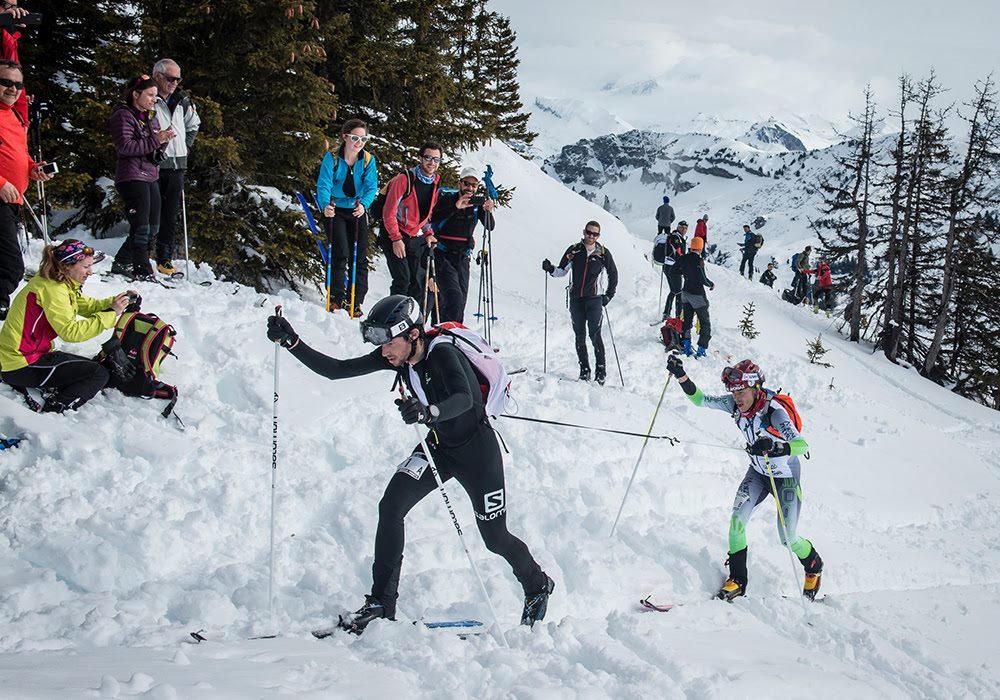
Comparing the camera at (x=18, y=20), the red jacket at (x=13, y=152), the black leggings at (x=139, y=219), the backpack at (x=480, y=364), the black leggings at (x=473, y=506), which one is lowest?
the black leggings at (x=473, y=506)

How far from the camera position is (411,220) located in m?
9.98

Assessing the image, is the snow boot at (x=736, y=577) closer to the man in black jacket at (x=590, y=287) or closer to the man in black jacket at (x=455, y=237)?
the man in black jacket at (x=590, y=287)

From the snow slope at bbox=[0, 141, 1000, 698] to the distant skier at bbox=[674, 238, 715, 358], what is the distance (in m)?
3.58

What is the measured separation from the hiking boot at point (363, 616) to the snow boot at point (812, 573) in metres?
4.32

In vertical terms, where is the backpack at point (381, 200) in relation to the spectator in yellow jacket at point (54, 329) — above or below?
above

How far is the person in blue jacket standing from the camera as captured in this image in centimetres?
937

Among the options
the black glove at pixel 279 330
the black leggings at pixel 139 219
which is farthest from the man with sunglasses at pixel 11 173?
the black glove at pixel 279 330

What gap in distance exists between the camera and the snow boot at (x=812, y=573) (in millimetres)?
7008

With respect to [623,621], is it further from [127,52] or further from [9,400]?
[127,52]

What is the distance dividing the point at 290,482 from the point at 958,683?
584cm

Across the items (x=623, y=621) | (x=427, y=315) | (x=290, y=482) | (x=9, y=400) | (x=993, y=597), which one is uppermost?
(x=427, y=315)

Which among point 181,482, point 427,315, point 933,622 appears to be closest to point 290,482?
point 181,482

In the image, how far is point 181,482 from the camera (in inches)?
243

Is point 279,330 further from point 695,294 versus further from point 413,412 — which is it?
point 695,294
